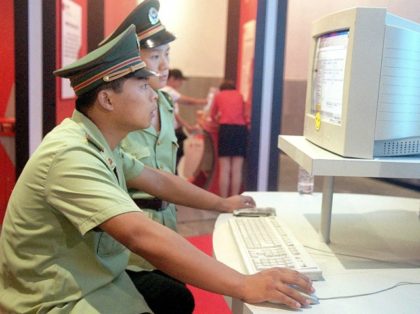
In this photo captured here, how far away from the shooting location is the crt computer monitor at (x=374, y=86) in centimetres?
134

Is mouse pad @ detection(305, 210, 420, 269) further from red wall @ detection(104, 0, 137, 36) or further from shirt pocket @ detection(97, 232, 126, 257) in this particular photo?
red wall @ detection(104, 0, 137, 36)

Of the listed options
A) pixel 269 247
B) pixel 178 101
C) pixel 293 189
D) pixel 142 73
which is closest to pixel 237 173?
pixel 178 101

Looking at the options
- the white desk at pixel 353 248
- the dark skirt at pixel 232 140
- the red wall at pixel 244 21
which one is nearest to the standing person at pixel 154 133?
the white desk at pixel 353 248

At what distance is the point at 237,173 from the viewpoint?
4.61 metres

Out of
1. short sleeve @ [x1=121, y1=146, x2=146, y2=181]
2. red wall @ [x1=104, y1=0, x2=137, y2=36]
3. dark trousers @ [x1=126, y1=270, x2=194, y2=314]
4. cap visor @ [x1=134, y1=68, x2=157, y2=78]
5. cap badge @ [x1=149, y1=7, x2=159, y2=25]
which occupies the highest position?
red wall @ [x1=104, y1=0, x2=137, y2=36]

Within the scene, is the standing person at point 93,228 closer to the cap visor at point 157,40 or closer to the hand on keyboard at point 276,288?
the hand on keyboard at point 276,288

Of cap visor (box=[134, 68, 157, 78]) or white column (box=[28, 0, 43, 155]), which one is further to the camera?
white column (box=[28, 0, 43, 155])

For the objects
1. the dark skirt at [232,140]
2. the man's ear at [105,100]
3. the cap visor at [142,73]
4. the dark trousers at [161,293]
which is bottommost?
the dark trousers at [161,293]

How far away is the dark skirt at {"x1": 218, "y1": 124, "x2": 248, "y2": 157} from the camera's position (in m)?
4.37

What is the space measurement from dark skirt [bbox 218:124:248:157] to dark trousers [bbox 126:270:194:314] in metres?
2.79

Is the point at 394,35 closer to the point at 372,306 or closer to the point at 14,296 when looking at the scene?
the point at 372,306

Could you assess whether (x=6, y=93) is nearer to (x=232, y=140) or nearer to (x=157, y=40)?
(x=232, y=140)

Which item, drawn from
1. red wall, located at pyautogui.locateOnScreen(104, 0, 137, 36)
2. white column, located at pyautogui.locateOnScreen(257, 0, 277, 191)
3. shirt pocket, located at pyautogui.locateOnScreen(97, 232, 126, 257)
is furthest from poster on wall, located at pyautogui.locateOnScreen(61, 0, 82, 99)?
shirt pocket, located at pyautogui.locateOnScreen(97, 232, 126, 257)

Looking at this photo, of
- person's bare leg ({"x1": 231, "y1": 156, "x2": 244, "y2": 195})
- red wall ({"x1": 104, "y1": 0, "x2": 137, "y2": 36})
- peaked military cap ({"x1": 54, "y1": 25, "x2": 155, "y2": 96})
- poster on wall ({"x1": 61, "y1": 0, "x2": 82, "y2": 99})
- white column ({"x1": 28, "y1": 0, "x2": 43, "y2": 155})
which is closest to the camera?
peaked military cap ({"x1": 54, "y1": 25, "x2": 155, "y2": 96})
